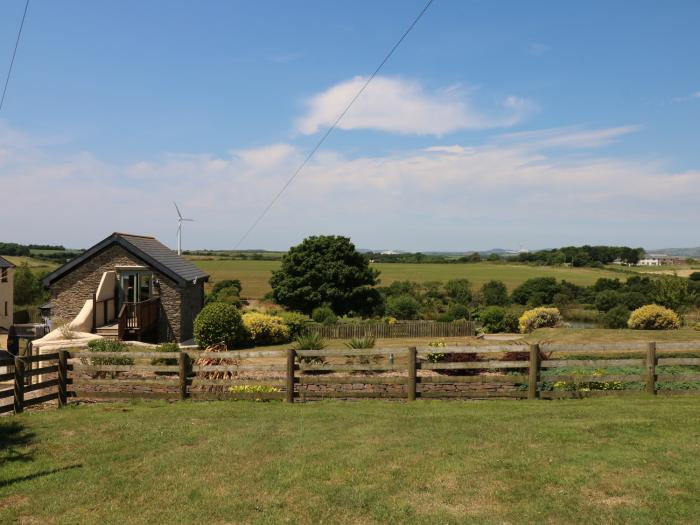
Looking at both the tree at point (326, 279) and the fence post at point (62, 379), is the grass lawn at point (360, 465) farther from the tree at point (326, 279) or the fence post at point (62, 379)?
A: the tree at point (326, 279)

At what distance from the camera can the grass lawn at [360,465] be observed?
5.94 m

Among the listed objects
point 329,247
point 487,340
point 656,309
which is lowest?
point 487,340

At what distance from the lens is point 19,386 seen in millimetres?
11062

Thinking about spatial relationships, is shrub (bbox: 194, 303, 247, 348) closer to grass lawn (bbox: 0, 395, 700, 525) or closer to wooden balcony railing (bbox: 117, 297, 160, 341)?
wooden balcony railing (bbox: 117, 297, 160, 341)

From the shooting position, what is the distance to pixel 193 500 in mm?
6371

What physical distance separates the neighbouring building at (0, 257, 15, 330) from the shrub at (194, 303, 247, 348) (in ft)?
102

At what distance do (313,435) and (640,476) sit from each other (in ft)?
16.0

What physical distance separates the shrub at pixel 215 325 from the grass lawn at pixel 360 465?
1670 centimetres

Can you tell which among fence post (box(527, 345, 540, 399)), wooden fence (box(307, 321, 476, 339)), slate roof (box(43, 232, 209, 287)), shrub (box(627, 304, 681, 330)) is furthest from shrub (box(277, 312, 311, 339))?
fence post (box(527, 345, 540, 399))

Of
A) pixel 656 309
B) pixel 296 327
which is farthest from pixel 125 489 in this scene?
pixel 656 309

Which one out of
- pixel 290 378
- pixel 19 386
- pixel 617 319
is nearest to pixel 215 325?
pixel 19 386

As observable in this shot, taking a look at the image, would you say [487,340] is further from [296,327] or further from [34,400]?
[34,400]

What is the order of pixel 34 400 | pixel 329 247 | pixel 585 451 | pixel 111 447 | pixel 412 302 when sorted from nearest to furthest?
pixel 585 451 < pixel 111 447 < pixel 34 400 < pixel 329 247 < pixel 412 302

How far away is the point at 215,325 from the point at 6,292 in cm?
3374
